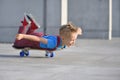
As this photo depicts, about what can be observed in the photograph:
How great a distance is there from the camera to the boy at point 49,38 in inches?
334

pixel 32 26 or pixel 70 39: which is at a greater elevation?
pixel 32 26

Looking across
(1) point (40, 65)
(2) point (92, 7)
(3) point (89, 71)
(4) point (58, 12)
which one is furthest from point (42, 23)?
(3) point (89, 71)

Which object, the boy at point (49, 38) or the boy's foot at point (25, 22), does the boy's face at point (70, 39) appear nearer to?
the boy at point (49, 38)

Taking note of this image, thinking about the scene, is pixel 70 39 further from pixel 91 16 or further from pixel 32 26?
pixel 91 16

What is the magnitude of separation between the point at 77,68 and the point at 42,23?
761 centimetres

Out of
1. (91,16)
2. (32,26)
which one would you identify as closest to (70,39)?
(32,26)

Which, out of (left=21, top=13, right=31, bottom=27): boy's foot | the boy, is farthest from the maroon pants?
(left=21, top=13, right=31, bottom=27): boy's foot

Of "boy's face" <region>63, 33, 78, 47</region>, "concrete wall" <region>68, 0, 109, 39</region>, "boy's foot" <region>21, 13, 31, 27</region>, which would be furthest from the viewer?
"concrete wall" <region>68, 0, 109, 39</region>

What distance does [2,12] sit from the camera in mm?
14492

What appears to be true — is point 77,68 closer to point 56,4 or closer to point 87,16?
point 56,4

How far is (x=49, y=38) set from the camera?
8.95 metres

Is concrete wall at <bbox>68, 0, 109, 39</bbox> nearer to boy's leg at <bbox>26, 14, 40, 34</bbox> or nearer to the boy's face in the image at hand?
boy's leg at <bbox>26, 14, 40, 34</bbox>

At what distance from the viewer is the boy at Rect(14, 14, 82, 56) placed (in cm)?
848

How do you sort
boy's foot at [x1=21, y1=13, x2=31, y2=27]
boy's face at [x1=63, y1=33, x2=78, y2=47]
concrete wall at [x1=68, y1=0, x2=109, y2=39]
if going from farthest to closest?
concrete wall at [x1=68, y1=0, x2=109, y2=39] < boy's foot at [x1=21, y1=13, x2=31, y2=27] < boy's face at [x1=63, y1=33, x2=78, y2=47]
